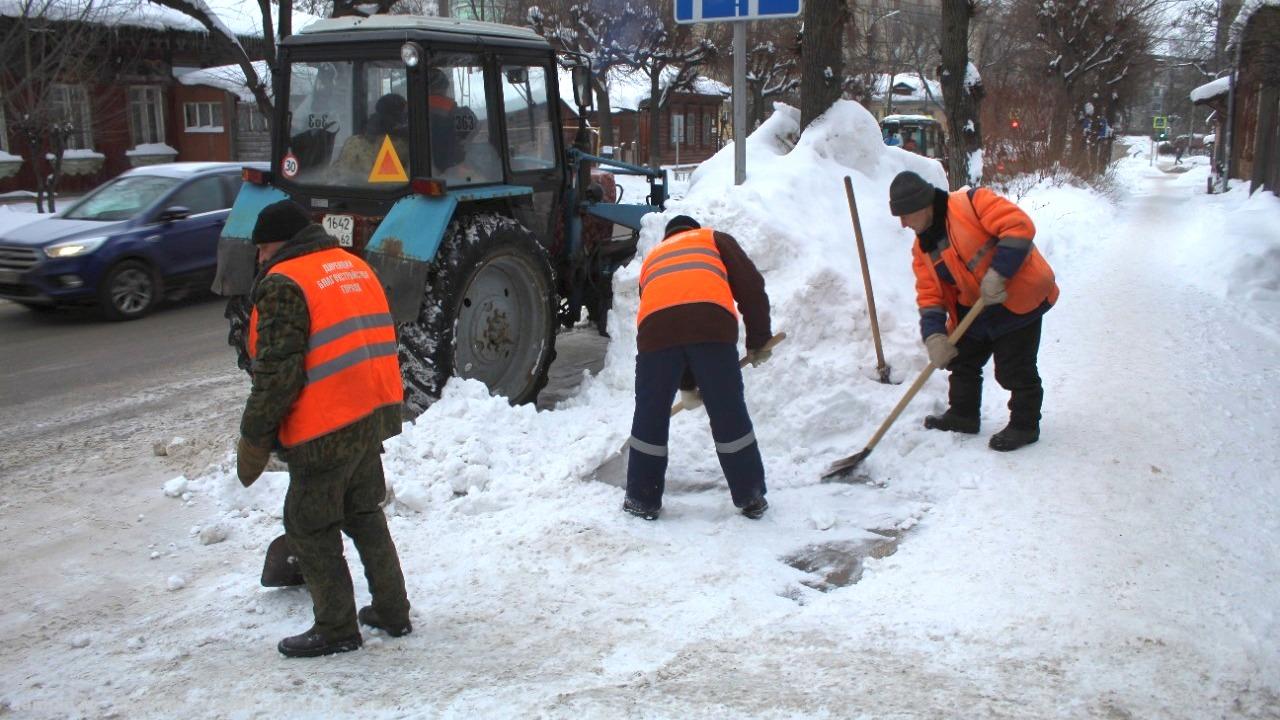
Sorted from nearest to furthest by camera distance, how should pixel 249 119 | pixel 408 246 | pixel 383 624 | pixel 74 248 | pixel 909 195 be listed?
1. pixel 383 624
2. pixel 909 195
3. pixel 408 246
4. pixel 74 248
5. pixel 249 119

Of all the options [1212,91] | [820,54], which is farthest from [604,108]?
[820,54]

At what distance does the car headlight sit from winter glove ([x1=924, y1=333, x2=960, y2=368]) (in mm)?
8339

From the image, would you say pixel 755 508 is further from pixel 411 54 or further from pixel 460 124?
pixel 411 54

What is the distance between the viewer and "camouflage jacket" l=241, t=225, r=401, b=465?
3.37 m

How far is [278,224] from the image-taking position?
357 centimetres

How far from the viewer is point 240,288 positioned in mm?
6539

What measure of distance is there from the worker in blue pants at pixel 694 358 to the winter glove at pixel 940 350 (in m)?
1.04

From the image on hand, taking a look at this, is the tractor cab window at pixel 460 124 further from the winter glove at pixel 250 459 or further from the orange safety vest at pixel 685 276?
the winter glove at pixel 250 459

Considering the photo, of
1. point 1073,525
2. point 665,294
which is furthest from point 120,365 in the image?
point 1073,525

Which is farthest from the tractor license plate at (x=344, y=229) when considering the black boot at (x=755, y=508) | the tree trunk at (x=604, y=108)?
the tree trunk at (x=604, y=108)

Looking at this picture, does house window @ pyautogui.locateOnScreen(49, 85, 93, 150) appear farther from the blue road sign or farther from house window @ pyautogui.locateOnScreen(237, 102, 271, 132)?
the blue road sign

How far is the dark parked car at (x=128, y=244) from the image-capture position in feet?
32.2

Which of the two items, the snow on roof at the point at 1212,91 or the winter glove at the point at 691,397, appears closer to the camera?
the winter glove at the point at 691,397

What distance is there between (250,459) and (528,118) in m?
4.14
